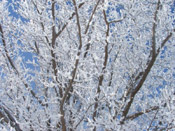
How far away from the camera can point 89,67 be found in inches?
199

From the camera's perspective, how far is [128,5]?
5078 mm

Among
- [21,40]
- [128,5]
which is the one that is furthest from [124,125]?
[21,40]

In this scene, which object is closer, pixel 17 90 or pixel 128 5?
pixel 17 90

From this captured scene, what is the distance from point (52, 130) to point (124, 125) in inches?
65.3

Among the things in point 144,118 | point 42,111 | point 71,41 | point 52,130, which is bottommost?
point 144,118

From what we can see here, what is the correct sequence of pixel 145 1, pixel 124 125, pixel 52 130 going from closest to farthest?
1. pixel 124 125
2. pixel 52 130
3. pixel 145 1

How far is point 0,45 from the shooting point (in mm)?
5105

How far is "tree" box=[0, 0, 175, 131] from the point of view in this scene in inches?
160

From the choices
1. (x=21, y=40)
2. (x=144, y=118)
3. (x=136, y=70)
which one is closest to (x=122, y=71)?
(x=136, y=70)

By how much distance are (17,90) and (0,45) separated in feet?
4.02

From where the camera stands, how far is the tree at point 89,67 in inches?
160

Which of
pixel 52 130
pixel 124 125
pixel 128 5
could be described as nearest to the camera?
pixel 124 125

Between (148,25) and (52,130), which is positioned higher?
(148,25)

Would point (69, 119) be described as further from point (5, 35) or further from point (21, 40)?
point (5, 35)
